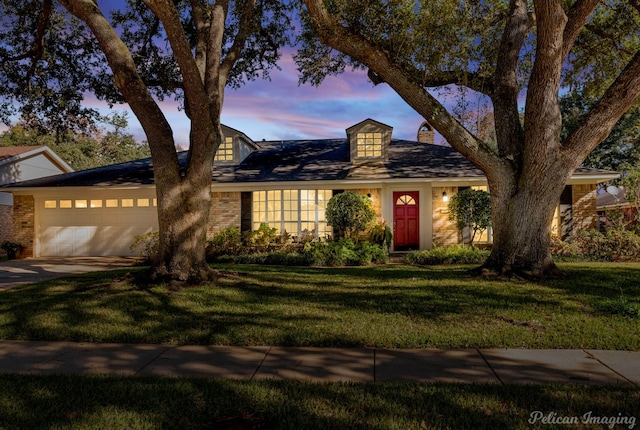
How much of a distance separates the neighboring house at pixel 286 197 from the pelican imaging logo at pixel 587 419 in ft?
37.8

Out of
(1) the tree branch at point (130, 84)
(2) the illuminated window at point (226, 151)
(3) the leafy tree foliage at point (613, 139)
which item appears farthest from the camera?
(3) the leafy tree foliage at point (613, 139)

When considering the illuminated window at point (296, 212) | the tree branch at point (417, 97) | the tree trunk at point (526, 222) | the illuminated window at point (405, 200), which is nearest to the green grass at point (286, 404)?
the tree trunk at point (526, 222)

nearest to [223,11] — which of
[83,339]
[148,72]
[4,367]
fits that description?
[148,72]

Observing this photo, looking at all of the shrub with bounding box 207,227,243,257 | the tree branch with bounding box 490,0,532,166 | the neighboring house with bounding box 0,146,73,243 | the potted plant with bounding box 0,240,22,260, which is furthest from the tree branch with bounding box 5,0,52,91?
the tree branch with bounding box 490,0,532,166

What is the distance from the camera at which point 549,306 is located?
19.5 ft

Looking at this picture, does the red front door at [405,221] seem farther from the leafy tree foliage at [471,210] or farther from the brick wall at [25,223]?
the brick wall at [25,223]

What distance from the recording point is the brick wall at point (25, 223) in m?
16.0

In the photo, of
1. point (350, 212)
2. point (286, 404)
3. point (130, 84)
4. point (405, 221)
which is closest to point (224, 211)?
point (350, 212)

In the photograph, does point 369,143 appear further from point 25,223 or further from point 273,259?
point 25,223

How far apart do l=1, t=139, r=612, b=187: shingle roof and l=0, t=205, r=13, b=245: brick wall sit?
578 centimetres

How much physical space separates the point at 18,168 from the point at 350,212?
757 inches

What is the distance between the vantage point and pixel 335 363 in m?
3.94

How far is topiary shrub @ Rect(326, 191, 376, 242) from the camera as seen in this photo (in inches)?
532

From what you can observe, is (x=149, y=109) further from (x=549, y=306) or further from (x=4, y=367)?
(x=549, y=306)
